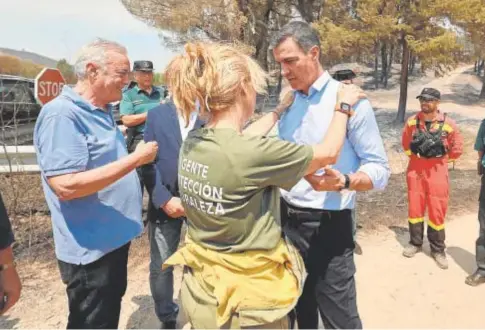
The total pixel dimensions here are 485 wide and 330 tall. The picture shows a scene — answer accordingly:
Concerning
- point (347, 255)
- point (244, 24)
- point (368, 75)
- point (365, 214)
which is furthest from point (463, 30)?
point (368, 75)

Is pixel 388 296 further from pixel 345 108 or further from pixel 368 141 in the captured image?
pixel 345 108

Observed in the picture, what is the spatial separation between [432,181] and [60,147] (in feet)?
12.1

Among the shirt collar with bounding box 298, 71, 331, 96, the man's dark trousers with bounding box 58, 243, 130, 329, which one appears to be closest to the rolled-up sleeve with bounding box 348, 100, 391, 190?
the shirt collar with bounding box 298, 71, 331, 96

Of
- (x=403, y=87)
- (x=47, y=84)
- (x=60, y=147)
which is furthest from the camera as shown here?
(x=403, y=87)

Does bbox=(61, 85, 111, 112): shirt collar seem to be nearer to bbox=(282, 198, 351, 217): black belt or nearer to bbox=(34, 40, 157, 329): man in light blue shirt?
bbox=(34, 40, 157, 329): man in light blue shirt

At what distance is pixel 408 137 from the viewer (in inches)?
173

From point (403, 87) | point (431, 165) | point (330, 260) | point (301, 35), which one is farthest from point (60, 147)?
point (403, 87)

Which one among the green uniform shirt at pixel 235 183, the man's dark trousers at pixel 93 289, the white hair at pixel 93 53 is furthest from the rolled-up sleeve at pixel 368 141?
the man's dark trousers at pixel 93 289

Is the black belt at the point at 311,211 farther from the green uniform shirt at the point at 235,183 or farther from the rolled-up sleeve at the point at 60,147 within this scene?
the rolled-up sleeve at the point at 60,147

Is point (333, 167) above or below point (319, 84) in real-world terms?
below

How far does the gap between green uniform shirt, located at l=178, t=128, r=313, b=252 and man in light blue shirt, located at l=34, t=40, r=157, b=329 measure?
0.55m

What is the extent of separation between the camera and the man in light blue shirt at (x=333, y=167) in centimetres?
196

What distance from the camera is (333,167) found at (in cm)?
203

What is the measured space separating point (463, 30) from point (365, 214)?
1287 cm
